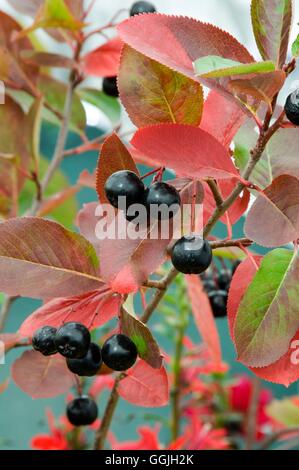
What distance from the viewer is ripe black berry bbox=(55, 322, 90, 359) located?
52 centimetres

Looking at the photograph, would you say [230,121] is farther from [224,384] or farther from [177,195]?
[224,384]

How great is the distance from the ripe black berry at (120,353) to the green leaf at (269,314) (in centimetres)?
8

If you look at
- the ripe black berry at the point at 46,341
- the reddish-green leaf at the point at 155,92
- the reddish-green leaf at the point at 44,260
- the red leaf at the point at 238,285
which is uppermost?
the reddish-green leaf at the point at 155,92

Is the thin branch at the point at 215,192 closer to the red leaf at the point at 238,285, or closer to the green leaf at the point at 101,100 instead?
the red leaf at the point at 238,285

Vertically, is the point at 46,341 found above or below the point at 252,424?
above

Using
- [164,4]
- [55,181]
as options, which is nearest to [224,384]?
[55,181]

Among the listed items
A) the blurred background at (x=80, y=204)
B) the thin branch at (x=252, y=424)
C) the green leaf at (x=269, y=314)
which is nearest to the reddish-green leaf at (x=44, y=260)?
the green leaf at (x=269, y=314)

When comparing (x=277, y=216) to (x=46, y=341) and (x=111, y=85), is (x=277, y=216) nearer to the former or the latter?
(x=46, y=341)

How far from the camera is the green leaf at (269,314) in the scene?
501 millimetres

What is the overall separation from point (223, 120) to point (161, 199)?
115 millimetres

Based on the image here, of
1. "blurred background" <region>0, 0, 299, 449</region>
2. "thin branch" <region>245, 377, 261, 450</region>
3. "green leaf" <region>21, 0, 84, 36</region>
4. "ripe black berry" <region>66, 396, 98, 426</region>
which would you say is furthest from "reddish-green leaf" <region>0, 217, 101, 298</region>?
"blurred background" <region>0, 0, 299, 449</region>

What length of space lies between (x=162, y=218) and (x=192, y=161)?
5cm

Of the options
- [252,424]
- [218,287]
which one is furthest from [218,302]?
[252,424]

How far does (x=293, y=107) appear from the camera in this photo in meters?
0.44
